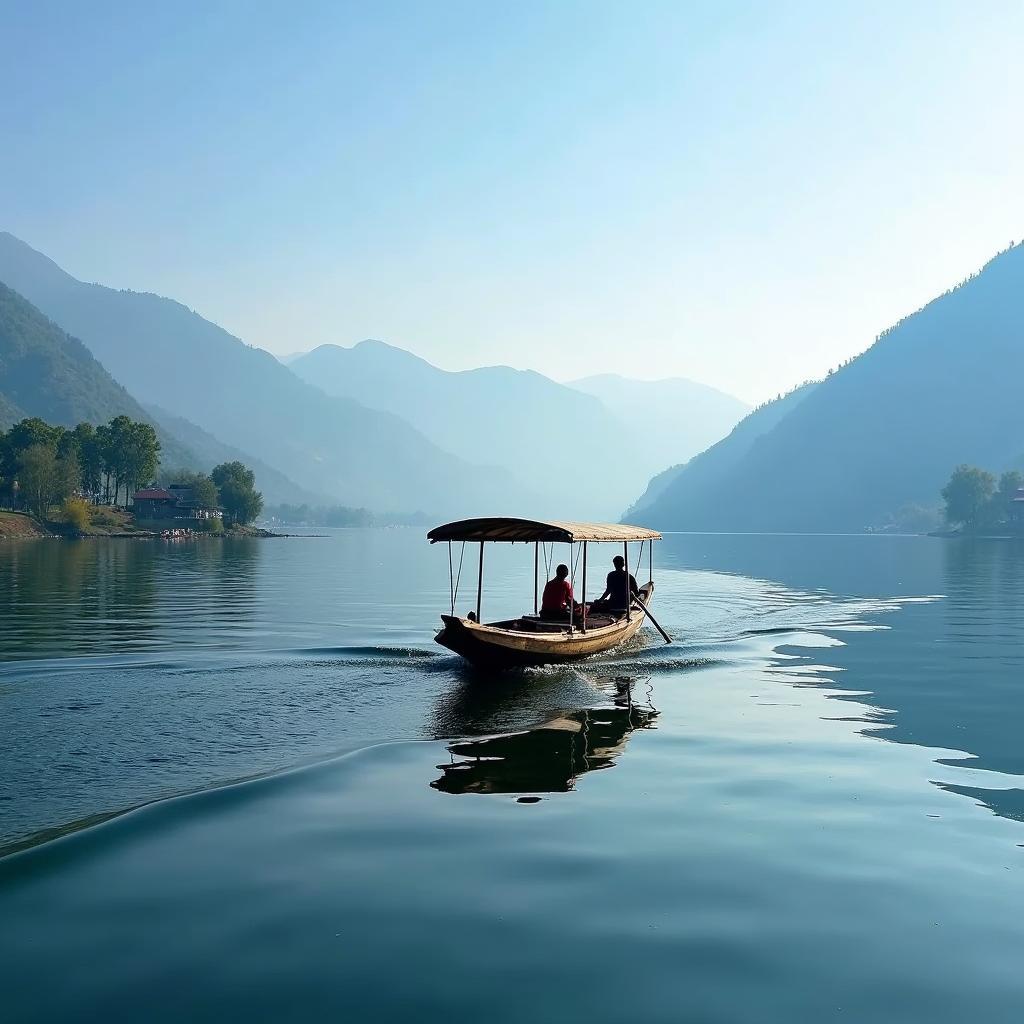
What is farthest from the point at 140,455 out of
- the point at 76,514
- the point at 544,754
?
the point at 544,754

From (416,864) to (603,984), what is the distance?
3542mm

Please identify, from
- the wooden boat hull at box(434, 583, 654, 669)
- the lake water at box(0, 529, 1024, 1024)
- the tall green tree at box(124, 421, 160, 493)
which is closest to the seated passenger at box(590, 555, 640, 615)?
the wooden boat hull at box(434, 583, 654, 669)

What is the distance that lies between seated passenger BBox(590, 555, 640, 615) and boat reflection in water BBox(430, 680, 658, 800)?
12.1 meters

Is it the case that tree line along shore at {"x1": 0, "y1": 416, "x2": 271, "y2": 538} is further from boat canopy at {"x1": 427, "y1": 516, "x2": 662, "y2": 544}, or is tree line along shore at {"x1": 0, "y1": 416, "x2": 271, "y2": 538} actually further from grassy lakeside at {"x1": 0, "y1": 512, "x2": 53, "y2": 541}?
boat canopy at {"x1": 427, "y1": 516, "x2": 662, "y2": 544}

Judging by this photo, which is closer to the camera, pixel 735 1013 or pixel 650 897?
pixel 735 1013

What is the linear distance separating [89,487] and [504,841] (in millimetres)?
186977

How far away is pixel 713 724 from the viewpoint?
20438 mm

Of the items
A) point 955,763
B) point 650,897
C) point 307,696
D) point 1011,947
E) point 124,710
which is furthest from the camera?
point 307,696

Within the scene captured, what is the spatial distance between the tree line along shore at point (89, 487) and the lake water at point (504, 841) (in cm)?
13897

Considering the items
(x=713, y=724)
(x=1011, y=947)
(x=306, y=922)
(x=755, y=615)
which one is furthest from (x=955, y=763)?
(x=755, y=615)

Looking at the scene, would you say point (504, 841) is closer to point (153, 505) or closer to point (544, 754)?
point (544, 754)

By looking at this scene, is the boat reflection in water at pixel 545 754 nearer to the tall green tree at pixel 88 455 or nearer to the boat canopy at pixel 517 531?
the boat canopy at pixel 517 531

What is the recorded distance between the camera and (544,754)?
17.4 m

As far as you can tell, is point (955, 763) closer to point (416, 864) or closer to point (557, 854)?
point (557, 854)
